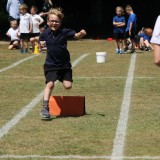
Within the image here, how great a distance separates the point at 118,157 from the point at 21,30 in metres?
15.9

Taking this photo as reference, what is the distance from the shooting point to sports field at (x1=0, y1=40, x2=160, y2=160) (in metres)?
7.32

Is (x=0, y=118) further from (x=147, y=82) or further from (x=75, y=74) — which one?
(x=75, y=74)

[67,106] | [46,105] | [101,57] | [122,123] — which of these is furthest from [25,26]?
[122,123]

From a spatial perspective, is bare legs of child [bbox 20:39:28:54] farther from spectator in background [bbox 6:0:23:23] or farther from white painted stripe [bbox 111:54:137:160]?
white painted stripe [bbox 111:54:137:160]

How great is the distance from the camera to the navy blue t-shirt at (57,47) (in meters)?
9.80

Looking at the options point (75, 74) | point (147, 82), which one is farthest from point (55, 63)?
point (75, 74)

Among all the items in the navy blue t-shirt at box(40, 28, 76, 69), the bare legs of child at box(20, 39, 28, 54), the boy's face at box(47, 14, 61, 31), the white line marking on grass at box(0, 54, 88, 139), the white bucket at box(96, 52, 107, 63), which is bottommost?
the bare legs of child at box(20, 39, 28, 54)

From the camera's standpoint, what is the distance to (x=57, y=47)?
984 centimetres

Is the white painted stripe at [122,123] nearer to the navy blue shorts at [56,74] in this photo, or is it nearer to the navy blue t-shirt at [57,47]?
the navy blue shorts at [56,74]

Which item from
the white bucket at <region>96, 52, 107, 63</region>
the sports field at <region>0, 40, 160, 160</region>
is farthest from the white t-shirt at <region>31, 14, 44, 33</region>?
the sports field at <region>0, 40, 160, 160</region>

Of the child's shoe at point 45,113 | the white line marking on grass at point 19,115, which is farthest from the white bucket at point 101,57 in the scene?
the child's shoe at point 45,113

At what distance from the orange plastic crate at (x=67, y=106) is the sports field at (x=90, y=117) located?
0.17m

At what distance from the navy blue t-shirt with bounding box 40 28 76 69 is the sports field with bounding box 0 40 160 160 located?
0.85 meters

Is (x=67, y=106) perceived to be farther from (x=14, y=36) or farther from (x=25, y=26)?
(x=14, y=36)
